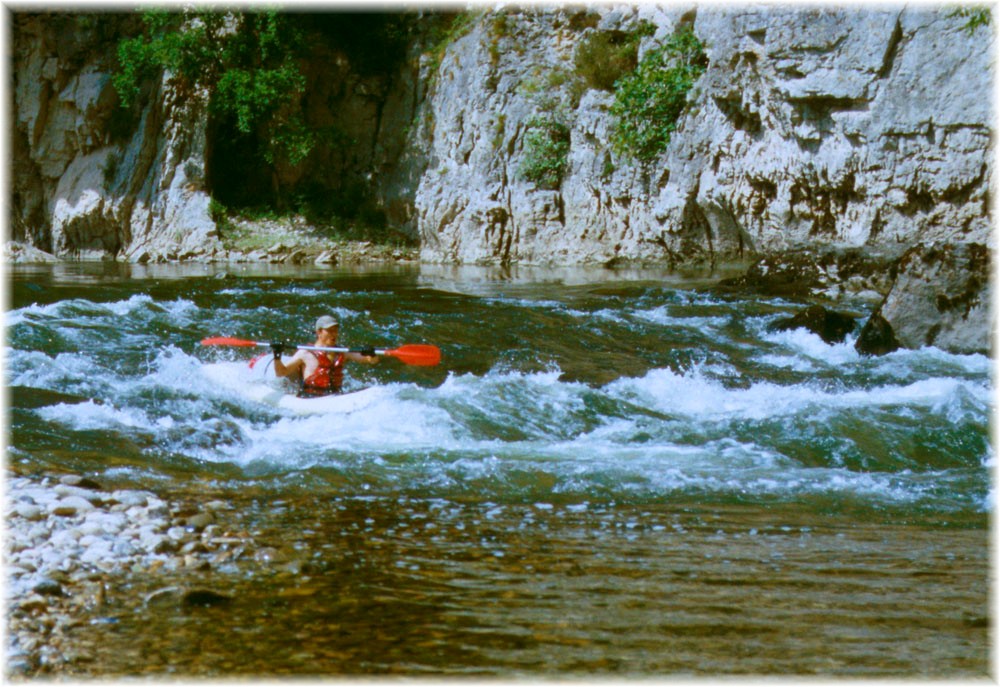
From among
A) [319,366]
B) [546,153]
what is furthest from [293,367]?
[546,153]

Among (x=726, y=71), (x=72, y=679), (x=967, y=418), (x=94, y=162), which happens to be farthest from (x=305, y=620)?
(x=94, y=162)

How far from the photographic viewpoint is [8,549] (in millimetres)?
4004

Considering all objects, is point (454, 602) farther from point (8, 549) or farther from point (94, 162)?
point (94, 162)

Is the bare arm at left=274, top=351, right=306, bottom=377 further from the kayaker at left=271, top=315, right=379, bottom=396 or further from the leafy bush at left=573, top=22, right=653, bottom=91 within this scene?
the leafy bush at left=573, top=22, right=653, bottom=91

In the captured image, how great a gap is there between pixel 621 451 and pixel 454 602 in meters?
2.75

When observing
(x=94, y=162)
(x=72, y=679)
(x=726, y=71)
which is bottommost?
(x=72, y=679)

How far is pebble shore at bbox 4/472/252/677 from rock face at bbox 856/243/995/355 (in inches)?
270

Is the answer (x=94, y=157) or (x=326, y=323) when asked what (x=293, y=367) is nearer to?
(x=326, y=323)

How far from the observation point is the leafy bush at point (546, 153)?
19656 mm

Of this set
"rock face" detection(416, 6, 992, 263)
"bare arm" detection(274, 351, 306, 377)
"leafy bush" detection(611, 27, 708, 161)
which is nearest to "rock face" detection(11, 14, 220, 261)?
"rock face" detection(416, 6, 992, 263)

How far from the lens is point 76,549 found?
4102 mm

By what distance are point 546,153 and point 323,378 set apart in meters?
12.7

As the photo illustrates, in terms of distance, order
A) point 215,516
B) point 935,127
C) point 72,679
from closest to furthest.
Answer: point 72,679, point 215,516, point 935,127

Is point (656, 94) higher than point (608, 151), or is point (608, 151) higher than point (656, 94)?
point (656, 94)
